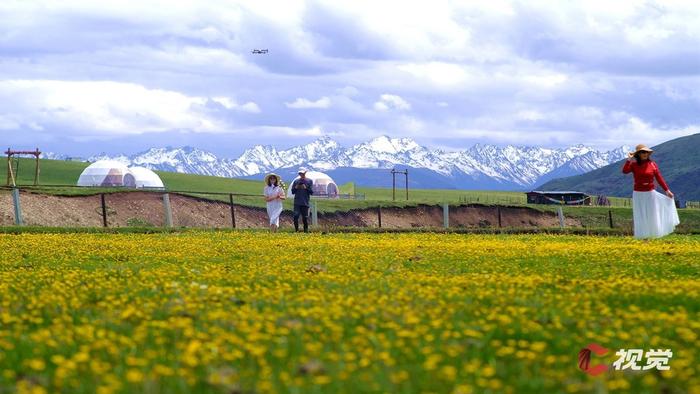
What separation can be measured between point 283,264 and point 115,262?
3.62 m

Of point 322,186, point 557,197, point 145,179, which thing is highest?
point 145,179

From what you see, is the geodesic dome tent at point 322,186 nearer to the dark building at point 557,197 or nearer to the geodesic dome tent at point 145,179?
the geodesic dome tent at point 145,179

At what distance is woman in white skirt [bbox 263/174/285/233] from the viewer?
39688 millimetres

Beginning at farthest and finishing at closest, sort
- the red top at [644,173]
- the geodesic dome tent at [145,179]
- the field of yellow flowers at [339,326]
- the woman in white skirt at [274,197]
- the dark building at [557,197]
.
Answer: the dark building at [557,197], the geodesic dome tent at [145,179], the woman in white skirt at [274,197], the red top at [644,173], the field of yellow flowers at [339,326]

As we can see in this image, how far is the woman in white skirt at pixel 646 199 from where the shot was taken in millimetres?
27203

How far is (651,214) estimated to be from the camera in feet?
89.9

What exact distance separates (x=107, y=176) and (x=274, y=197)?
93606mm

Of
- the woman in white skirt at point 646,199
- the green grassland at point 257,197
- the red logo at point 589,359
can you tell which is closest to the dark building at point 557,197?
the green grassland at point 257,197

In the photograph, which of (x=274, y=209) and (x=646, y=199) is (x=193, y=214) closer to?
(x=274, y=209)

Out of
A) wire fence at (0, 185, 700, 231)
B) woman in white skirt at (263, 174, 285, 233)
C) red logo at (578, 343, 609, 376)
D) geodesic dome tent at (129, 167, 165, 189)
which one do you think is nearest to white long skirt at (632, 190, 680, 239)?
woman in white skirt at (263, 174, 285, 233)

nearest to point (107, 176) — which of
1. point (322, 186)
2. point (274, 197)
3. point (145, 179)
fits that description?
point (145, 179)

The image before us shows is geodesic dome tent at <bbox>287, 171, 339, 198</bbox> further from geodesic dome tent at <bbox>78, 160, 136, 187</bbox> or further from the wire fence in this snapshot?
the wire fence

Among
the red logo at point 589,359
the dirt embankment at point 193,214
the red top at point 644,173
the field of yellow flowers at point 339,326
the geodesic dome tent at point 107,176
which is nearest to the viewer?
the field of yellow flowers at point 339,326

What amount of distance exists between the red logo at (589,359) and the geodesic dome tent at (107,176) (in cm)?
12212
